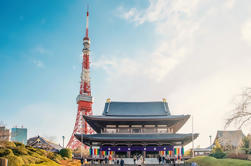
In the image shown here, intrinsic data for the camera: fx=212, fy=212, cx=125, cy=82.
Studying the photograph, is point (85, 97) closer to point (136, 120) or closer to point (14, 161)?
point (136, 120)

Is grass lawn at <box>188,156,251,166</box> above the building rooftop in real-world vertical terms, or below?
below

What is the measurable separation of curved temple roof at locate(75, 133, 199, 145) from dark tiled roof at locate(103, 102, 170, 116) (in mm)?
7369

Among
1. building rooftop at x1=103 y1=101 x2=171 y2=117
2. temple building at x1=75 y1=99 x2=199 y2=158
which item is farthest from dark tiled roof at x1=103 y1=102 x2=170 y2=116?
temple building at x1=75 y1=99 x2=199 y2=158

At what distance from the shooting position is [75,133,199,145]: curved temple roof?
3203cm

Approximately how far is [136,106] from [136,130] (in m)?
9.62

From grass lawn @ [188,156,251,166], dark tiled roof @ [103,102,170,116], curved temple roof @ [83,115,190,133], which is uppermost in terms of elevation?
dark tiled roof @ [103,102,170,116]

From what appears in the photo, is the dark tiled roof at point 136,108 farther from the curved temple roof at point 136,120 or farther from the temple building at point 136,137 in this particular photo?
the temple building at point 136,137

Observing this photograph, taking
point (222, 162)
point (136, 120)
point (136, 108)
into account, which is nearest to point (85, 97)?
point (136, 108)

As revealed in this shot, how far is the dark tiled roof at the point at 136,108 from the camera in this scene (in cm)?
4149

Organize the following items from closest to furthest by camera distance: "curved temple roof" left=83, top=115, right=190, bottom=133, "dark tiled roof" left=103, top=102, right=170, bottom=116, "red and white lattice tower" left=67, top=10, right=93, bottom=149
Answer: "curved temple roof" left=83, top=115, right=190, bottom=133 < "dark tiled roof" left=103, top=102, right=170, bottom=116 < "red and white lattice tower" left=67, top=10, right=93, bottom=149

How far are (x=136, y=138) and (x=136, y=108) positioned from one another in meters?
12.3

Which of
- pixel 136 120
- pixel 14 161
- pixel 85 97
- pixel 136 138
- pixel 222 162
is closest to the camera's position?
pixel 14 161

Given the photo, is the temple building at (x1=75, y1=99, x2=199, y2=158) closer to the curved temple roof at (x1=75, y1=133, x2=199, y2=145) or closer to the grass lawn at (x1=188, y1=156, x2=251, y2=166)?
the curved temple roof at (x1=75, y1=133, x2=199, y2=145)

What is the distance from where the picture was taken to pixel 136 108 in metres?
44.0
